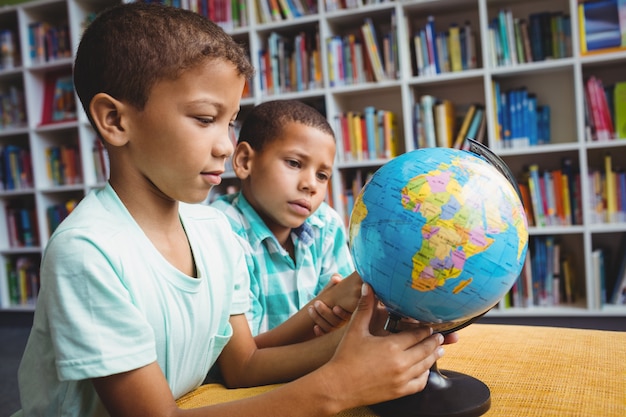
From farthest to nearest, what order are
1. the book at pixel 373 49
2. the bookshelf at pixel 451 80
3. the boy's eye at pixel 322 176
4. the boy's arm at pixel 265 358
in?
the book at pixel 373 49 < the bookshelf at pixel 451 80 < the boy's eye at pixel 322 176 < the boy's arm at pixel 265 358

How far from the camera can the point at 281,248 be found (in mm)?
1749

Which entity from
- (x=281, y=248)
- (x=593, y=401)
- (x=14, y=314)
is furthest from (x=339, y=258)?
(x=14, y=314)

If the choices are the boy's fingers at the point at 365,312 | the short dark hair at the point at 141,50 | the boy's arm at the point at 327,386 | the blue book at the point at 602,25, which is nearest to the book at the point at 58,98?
the blue book at the point at 602,25

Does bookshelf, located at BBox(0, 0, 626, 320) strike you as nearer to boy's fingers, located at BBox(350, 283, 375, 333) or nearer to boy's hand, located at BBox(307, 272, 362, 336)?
boy's hand, located at BBox(307, 272, 362, 336)

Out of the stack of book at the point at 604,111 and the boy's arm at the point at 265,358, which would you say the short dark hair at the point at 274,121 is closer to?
the boy's arm at the point at 265,358

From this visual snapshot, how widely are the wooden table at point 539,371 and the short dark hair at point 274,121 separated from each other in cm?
85

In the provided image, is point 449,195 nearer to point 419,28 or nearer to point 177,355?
point 177,355

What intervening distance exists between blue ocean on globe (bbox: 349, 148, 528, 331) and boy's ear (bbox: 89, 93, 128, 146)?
48 cm

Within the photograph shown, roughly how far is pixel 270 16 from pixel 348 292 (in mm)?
3559

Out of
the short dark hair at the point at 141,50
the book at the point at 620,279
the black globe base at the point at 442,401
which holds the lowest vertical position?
the book at the point at 620,279

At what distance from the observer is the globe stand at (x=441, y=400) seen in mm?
953

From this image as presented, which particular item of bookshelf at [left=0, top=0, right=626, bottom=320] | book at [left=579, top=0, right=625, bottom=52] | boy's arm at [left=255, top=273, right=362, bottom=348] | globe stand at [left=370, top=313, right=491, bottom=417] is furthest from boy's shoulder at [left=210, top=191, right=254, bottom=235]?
book at [left=579, top=0, right=625, bottom=52]

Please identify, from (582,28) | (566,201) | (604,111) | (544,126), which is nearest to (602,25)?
(582,28)

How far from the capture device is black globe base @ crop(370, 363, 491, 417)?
0.95 meters
